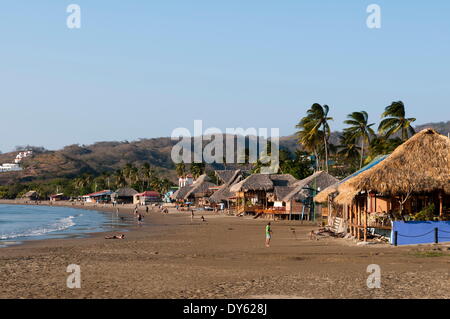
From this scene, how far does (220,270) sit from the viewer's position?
18047mm

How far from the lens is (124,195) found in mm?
132500

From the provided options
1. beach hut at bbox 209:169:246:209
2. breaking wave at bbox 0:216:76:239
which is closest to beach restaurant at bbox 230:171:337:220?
beach hut at bbox 209:169:246:209

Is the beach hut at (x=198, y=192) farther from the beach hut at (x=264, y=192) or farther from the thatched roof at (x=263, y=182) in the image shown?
the thatched roof at (x=263, y=182)

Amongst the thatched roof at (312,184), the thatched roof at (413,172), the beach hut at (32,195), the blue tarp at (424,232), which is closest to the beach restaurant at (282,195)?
the thatched roof at (312,184)

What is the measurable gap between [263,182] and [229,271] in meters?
42.6

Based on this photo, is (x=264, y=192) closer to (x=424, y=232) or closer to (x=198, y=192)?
(x=198, y=192)

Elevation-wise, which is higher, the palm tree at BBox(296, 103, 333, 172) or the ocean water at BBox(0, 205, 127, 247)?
the palm tree at BBox(296, 103, 333, 172)

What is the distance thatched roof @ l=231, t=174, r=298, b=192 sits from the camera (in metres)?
59.8

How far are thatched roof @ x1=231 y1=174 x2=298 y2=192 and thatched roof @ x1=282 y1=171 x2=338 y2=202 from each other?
297 inches

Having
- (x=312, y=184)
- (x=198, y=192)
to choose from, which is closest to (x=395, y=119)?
(x=312, y=184)

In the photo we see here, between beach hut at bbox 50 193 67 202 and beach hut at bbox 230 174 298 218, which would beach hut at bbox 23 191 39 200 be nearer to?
beach hut at bbox 50 193 67 202

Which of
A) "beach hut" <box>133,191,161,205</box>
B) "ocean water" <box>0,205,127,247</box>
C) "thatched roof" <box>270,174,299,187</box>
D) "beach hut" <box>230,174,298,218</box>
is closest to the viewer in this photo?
"ocean water" <box>0,205,127,247</box>
